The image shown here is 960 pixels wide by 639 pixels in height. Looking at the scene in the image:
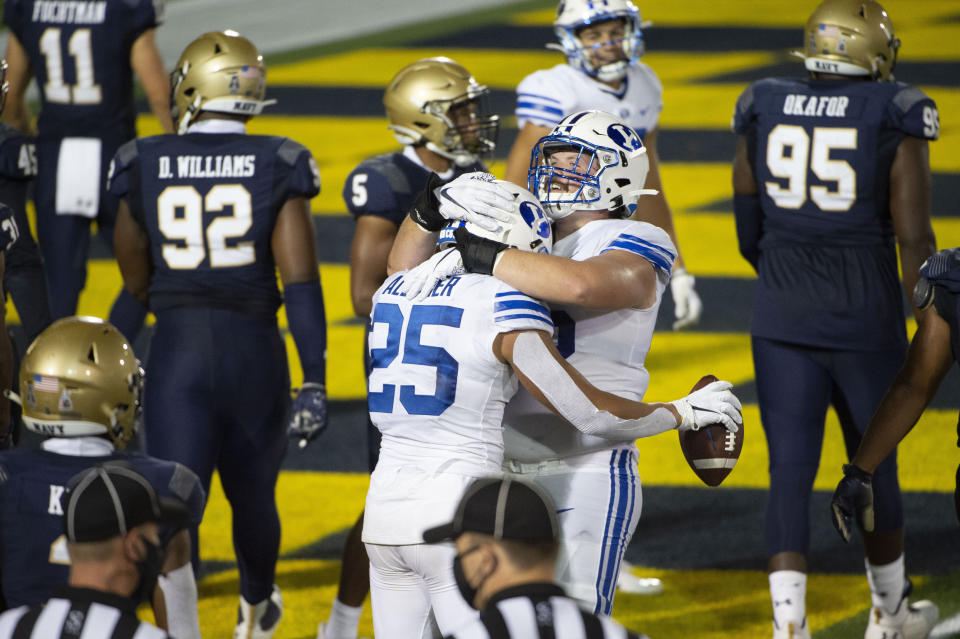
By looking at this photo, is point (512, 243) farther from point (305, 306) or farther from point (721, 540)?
point (721, 540)

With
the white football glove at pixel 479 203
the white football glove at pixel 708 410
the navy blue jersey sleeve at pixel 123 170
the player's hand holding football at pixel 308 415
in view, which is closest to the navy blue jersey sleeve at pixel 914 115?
the white football glove at pixel 708 410

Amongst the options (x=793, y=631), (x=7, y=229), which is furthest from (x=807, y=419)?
(x=7, y=229)

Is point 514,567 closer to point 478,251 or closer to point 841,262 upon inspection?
point 478,251

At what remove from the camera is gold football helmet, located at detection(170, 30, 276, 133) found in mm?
4914

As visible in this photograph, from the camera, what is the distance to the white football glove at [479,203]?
362cm

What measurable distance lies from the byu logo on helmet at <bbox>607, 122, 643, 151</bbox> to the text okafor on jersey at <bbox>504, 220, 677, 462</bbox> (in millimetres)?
232

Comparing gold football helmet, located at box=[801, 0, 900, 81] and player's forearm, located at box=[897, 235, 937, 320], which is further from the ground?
gold football helmet, located at box=[801, 0, 900, 81]

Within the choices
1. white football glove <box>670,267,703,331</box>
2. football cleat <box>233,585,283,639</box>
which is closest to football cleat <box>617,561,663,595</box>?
white football glove <box>670,267,703,331</box>

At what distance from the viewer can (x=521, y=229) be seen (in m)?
3.65

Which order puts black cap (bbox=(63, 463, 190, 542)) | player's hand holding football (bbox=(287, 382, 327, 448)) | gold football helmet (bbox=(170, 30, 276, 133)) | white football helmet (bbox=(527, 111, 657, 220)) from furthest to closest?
gold football helmet (bbox=(170, 30, 276, 133))
player's hand holding football (bbox=(287, 382, 327, 448))
white football helmet (bbox=(527, 111, 657, 220))
black cap (bbox=(63, 463, 190, 542))

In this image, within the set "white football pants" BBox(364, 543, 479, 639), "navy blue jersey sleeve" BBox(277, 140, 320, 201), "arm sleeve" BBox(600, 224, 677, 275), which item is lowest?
"white football pants" BBox(364, 543, 479, 639)

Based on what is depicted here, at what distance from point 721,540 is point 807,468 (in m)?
1.14

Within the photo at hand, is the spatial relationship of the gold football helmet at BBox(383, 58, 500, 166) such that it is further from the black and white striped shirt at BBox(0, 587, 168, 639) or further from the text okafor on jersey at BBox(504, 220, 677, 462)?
the black and white striped shirt at BBox(0, 587, 168, 639)

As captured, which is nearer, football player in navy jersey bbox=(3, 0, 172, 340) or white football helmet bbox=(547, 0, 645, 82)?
white football helmet bbox=(547, 0, 645, 82)
